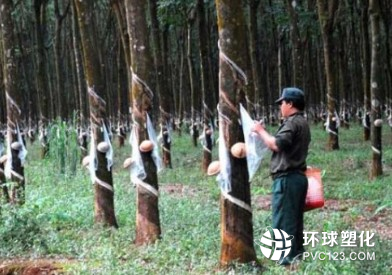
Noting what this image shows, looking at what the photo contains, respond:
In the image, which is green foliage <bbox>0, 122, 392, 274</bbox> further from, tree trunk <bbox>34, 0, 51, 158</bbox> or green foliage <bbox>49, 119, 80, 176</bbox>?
tree trunk <bbox>34, 0, 51, 158</bbox>

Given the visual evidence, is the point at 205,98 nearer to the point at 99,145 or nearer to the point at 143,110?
the point at 99,145

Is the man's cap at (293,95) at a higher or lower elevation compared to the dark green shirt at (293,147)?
higher

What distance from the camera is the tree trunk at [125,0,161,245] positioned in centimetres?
696

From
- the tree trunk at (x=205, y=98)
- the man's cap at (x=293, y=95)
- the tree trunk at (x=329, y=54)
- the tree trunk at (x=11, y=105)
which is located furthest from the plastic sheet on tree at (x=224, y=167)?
the tree trunk at (x=329, y=54)

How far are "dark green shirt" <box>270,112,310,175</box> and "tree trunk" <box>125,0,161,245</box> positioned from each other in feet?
5.89

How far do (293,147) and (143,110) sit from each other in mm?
2048

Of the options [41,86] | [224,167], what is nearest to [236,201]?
[224,167]

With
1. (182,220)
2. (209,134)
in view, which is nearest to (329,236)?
(182,220)

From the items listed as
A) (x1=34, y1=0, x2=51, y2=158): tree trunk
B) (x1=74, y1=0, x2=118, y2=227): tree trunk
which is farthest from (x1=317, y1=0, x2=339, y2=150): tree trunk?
(x1=74, y1=0, x2=118, y2=227): tree trunk

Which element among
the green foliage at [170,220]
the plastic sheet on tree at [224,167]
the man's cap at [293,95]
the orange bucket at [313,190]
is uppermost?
the man's cap at [293,95]

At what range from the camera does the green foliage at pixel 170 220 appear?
5.65 meters

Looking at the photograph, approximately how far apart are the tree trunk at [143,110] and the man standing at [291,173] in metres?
1.75

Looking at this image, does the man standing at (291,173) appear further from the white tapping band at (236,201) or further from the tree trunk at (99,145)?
the tree trunk at (99,145)

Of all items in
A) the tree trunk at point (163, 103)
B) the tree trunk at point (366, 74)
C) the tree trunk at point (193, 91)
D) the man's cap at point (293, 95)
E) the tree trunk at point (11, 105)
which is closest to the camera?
the man's cap at point (293, 95)
